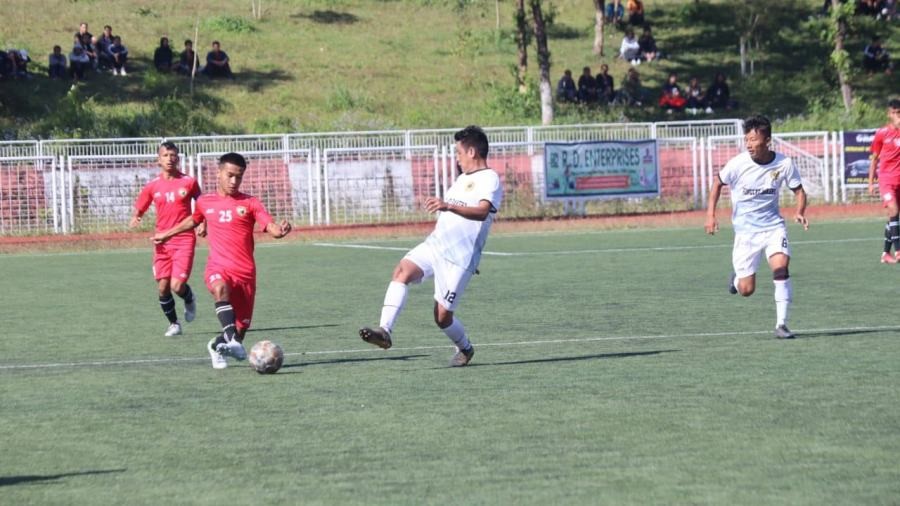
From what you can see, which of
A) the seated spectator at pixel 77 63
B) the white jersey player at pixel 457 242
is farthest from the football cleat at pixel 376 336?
the seated spectator at pixel 77 63

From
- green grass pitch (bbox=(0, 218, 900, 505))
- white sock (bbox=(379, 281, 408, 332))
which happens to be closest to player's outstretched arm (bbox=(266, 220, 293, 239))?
white sock (bbox=(379, 281, 408, 332))

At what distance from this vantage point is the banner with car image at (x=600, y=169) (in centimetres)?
3130

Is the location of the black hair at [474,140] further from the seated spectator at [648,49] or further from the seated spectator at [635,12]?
the seated spectator at [635,12]

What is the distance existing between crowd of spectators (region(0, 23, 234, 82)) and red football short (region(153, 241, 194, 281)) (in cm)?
2965

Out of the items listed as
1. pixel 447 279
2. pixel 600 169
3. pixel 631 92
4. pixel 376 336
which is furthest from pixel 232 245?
pixel 631 92

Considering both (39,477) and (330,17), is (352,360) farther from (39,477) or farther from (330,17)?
(330,17)

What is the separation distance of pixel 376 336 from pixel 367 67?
1598 inches

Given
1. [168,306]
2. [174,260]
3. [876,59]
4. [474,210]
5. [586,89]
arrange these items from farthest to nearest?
[876,59] < [586,89] < [174,260] < [168,306] < [474,210]

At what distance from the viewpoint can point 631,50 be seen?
50906 mm

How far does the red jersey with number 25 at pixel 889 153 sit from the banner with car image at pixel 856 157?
1253 cm

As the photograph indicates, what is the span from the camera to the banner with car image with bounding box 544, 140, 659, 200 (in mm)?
31297

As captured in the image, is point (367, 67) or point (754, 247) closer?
point (754, 247)

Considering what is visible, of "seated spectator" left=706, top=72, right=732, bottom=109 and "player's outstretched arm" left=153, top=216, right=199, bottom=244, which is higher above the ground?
"seated spectator" left=706, top=72, right=732, bottom=109

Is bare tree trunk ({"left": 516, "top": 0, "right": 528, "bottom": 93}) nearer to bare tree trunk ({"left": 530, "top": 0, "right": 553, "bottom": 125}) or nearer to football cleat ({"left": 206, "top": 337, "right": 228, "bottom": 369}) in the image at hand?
bare tree trunk ({"left": 530, "top": 0, "right": 553, "bottom": 125})
